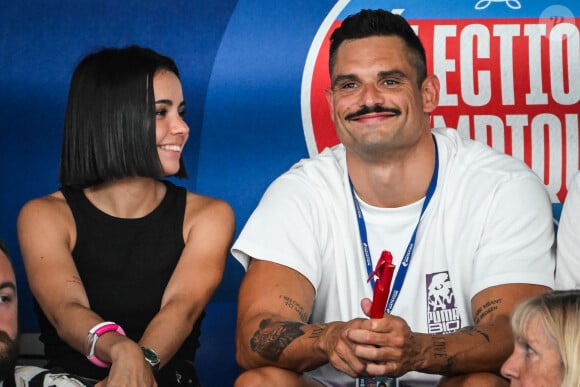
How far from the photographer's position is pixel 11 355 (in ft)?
7.39

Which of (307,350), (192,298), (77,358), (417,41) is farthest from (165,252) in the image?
(417,41)

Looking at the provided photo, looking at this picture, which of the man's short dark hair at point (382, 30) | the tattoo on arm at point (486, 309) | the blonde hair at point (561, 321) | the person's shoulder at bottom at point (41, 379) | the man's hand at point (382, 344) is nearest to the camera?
the blonde hair at point (561, 321)

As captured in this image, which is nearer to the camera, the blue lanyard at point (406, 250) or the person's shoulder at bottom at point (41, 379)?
the person's shoulder at bottom at point (41, 379)

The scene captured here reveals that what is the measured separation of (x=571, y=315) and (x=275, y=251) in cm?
79

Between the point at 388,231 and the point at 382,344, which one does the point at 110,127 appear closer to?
the point at 388,231

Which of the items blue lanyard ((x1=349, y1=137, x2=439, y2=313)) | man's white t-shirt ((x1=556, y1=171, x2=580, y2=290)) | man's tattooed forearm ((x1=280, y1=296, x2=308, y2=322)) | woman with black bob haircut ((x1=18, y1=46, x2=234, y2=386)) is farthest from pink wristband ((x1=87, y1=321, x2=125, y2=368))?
man's white t-shirt ((x1=556, y1=171, x2=580, y2=290))

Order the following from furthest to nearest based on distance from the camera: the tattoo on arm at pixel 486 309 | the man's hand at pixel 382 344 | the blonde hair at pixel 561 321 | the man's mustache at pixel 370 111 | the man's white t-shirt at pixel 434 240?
the man's mustache at pixel 370 111 < the man's white t-shirt at pixel 434 240 < the tattoo on arm at pixel 486 309 < the man's hand at pixel 382 344 < the blonde hair at pixel 561 321

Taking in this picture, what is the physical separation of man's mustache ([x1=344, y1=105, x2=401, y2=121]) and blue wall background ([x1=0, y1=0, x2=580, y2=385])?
64 centimetres

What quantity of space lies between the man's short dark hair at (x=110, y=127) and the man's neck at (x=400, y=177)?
0.52 m

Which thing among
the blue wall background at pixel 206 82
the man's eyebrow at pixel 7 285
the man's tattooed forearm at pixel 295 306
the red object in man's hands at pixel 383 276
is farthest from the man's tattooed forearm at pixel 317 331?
the blue wall background at pixel 206 82

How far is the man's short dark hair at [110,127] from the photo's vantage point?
2785 mm

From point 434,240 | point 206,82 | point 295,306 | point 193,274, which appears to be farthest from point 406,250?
point 206,82

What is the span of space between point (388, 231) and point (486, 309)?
0.33 meters

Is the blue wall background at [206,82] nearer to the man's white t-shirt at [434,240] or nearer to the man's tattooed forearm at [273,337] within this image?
the man's white t-shirt at [434,240]
